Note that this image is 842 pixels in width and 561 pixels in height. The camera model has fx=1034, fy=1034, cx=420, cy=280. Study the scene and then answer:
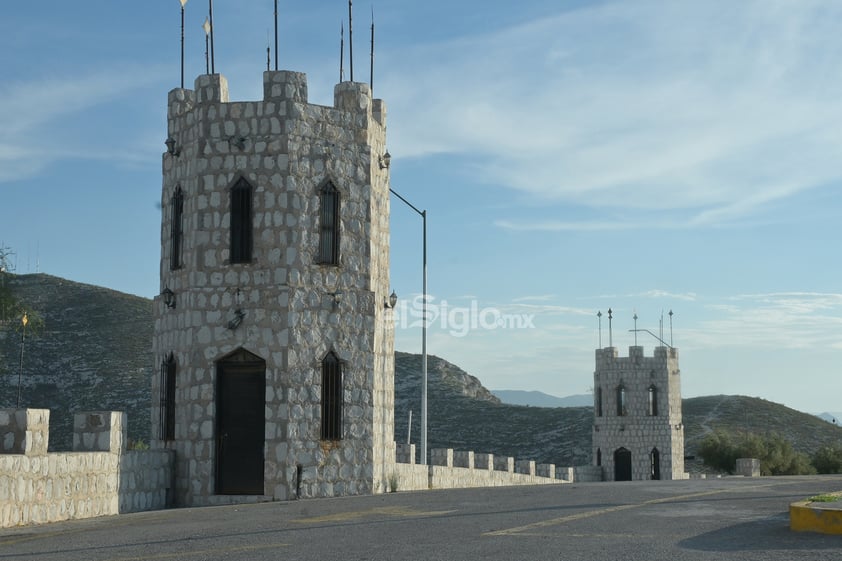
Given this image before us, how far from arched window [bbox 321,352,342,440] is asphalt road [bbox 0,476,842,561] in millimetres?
2882

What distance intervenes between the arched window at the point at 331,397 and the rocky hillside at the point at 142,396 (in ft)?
168

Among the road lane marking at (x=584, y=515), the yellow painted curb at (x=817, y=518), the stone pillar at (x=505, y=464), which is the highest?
the yellow painted curb at (x=817, y=518)

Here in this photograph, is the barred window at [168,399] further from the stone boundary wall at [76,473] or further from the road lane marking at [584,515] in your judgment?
the road lane marking at [584,515]

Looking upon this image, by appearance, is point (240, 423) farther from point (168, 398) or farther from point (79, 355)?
point (79, 355)

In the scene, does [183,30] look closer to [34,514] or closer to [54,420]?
[34,514]

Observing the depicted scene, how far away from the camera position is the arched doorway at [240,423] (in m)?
20.6

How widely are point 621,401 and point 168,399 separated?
4542 centimetres

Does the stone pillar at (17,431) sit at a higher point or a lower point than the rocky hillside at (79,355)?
lower

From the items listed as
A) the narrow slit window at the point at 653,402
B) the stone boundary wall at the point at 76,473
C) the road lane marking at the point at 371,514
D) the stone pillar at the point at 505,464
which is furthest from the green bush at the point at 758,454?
the road lane marking at the point at 371,514

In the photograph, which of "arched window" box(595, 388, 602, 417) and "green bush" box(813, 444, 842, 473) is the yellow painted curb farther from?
"green bush" box(813, 444, 842, 473)

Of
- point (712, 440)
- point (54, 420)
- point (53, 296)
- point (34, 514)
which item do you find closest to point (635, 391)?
point (712, 440)

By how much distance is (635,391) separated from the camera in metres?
62.7

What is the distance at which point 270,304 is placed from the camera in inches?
821

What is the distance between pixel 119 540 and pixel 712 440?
68.9 metres
